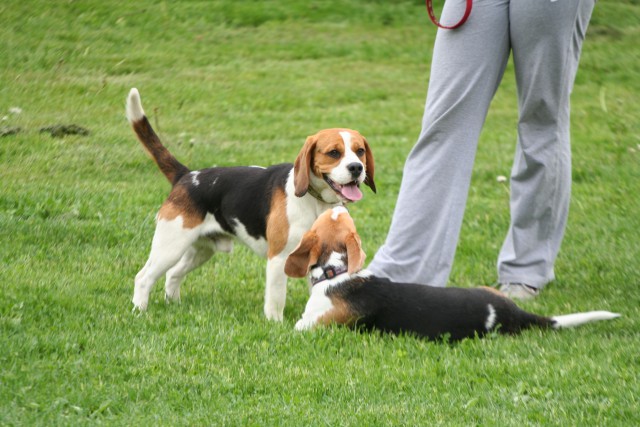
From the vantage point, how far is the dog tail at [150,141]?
20.7ft

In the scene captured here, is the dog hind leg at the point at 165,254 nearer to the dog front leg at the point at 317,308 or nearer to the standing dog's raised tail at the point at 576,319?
the dog front leg at the point at 317,308

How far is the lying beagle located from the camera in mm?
5336

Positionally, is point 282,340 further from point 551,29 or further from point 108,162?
point 108,162

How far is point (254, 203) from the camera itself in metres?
5.96

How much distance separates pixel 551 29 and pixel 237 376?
290 centimetres

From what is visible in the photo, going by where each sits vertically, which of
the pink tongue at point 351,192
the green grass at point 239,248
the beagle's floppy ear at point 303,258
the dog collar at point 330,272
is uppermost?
the pink tongue at point 351,192

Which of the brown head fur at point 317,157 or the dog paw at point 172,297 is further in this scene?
the dog paw at point 172,297

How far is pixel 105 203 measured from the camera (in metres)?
8.48

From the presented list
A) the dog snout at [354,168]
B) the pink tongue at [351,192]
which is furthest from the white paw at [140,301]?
the dog snout at [354,168]

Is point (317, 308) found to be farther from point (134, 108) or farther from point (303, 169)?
point (134, 108)

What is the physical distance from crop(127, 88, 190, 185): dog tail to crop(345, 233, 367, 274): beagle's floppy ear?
152 centimetres

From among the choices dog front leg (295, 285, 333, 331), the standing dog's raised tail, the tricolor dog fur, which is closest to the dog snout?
the tricolor dog fur

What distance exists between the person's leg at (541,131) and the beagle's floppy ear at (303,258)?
182cm

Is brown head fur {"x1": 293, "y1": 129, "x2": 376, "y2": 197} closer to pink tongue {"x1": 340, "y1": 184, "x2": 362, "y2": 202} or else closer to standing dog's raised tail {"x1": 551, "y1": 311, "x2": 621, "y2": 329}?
pink tongue {"x1": 340, "y1": 184, "x2": 362, "y2": 202}
